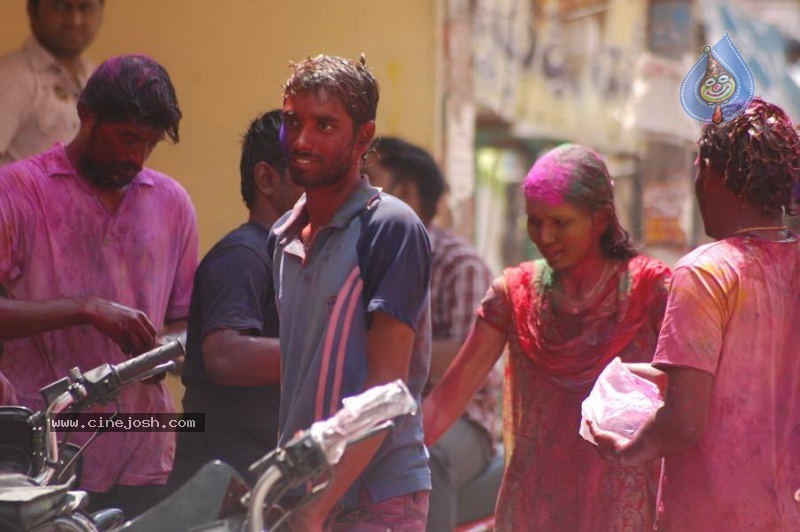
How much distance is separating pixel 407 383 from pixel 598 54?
30.9ft

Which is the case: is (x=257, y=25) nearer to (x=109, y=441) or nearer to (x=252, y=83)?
(x=252, y=83)

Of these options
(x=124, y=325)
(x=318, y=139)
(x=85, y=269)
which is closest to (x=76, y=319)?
(x=124, y=325)

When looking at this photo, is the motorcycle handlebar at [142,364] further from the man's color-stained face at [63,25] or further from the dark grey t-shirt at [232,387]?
the man's color-stained face at [63,25]

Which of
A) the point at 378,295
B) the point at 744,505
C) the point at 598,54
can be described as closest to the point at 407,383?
the point at 378,295

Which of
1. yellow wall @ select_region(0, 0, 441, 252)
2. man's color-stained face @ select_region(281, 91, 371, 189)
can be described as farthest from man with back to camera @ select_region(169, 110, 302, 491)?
yellow wall @ select_region(0, 0, 441, 252)

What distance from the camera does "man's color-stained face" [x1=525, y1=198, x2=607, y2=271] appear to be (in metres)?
4.70

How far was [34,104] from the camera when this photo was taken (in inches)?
225

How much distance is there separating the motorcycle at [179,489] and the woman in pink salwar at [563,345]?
1305 millimetres

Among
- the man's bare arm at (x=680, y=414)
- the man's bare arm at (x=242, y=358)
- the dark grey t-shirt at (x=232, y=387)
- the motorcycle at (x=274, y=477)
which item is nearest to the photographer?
the motorcycle at (x=274, y=477)

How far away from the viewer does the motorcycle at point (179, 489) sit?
275cm

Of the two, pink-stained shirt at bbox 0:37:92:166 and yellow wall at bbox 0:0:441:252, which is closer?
pink-stained shirt at bbox 0:37:92:166

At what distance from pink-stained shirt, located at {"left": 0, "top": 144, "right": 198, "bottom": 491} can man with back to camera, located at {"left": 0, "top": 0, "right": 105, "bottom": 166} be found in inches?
43.1

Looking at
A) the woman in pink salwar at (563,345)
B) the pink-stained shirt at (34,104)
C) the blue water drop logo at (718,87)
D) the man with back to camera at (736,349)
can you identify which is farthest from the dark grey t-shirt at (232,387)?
the pink-stained shirt at (34,104)

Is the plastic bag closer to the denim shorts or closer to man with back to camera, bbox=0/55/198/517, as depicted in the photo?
the denim shorts
